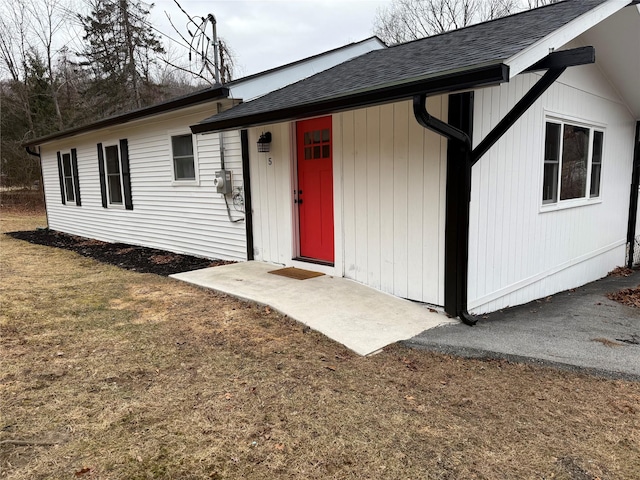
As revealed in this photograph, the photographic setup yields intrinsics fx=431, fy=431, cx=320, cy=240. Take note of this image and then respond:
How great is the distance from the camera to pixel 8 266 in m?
7.28

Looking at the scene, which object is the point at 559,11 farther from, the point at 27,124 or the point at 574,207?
the point at 27,124

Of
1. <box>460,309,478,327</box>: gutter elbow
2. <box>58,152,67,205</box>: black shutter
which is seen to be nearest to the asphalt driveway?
<box>460,309,478,327</box>: gutter elbow

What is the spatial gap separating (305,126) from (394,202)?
6.01 feet

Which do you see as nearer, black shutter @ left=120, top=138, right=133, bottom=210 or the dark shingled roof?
the dark shingled roof

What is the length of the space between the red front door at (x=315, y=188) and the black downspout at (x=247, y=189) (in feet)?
3.32

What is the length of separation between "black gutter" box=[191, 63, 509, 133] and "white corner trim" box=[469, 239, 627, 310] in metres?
2.22

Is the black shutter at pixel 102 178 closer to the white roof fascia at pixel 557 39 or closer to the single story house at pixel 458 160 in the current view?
the single story house at pixel 458 160

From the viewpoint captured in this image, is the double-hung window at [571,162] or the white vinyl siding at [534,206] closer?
the white vinyl siding at [534,206]

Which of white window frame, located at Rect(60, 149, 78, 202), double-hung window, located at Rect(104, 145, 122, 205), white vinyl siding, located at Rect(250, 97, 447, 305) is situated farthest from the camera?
white window frame, located at Rect(60, 149, 78, 202)

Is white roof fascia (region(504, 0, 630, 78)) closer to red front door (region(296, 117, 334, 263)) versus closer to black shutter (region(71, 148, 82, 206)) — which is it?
red front door (region(296, 117, 334, 263))

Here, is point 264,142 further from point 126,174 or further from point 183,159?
point 126,174

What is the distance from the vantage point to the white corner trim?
15.0 feet

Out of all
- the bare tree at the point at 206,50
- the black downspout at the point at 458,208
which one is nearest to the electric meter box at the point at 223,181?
the bare tree at the point at 206,50

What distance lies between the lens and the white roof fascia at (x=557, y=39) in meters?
3.04
